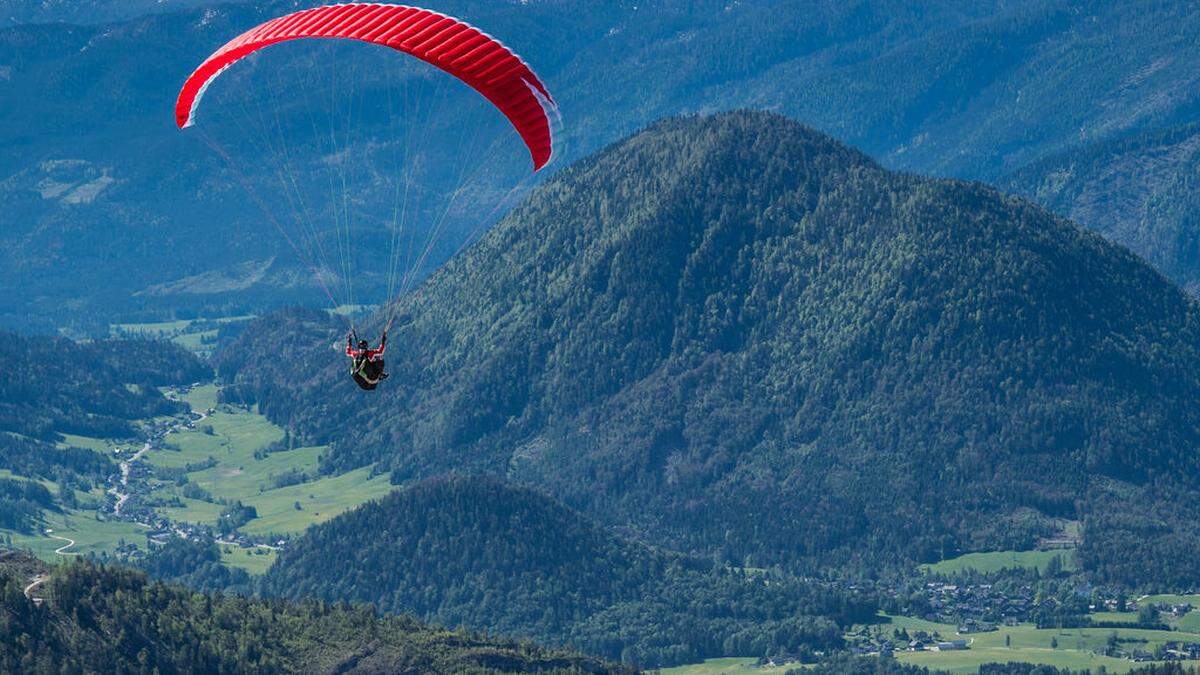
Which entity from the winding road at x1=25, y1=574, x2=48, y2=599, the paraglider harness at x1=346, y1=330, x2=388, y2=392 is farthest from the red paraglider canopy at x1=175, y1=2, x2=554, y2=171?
the winding road at x1=25, y1=574, x2=48, y2=599

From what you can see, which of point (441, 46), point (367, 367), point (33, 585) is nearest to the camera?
point (441, 46)

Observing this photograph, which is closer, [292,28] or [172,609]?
[292,28]

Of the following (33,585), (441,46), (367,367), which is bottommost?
(33,585)

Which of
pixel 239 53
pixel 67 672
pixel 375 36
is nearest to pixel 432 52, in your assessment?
pixel 375 36

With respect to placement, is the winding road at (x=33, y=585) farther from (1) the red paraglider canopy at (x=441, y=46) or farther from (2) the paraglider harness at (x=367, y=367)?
(1) the red paraglider canopy at (x=441, y=46)

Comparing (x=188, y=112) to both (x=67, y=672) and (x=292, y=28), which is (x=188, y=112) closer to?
(x=292, y=28)

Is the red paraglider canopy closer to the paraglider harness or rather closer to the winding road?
the paraglider harness

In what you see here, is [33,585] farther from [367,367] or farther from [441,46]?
[441,46]

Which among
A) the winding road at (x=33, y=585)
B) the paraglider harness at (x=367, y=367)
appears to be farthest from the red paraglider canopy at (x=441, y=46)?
the winding road at (x=33, y=585)

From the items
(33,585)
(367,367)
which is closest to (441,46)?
(367,367)
